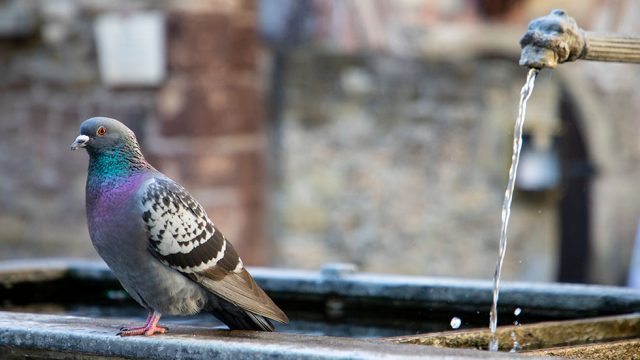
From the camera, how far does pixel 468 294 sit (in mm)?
4188

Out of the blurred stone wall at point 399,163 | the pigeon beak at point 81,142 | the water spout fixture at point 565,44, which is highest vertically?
the water spout fixture at point 565,44

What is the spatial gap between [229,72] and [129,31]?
2.14 feet

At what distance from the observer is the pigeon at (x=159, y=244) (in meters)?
3.34

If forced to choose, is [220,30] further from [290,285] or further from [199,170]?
[290,285]

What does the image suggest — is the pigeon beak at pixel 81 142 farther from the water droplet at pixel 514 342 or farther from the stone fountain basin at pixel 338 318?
the water droplet at pixel 514 342

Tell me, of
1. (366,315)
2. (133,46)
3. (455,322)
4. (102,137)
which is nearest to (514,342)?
(455,322)

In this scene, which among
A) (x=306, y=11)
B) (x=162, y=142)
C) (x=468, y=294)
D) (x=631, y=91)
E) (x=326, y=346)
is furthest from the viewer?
(x=631, y=91)

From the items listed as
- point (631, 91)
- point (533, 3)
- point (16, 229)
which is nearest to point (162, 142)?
point (16, 229)

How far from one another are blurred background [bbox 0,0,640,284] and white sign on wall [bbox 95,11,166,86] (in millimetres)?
12

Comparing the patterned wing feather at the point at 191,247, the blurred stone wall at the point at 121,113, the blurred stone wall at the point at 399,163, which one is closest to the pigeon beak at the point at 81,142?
the patterned wing feather at the point at 191,247

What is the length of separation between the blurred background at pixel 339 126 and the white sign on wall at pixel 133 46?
0.01 metres

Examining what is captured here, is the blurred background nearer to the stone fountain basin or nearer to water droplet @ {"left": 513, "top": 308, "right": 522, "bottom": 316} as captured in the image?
the stone fountain basin

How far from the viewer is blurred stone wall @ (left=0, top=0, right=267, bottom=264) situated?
7984mm

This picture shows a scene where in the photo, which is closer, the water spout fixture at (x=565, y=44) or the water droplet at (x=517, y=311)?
the water spout fixture at (x=565, y=44)
